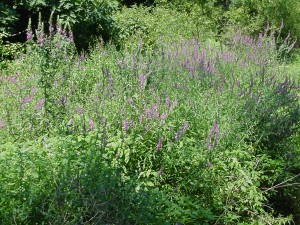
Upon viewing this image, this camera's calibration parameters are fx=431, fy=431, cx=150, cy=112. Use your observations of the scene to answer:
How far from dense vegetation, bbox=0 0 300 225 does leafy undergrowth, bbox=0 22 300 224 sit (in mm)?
13

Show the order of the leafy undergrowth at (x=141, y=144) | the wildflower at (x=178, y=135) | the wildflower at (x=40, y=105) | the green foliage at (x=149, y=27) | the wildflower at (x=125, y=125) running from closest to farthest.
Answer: the leafy undergrowth at (x=141, y=144), the wildflower at (x=125, y=125), the wildflower at (x=178, y=135), the wildflower at (x=40, y=105), the green foliage at (x=149, y=27)

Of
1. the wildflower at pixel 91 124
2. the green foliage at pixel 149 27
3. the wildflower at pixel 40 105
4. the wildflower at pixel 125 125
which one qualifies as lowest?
the green foliage at pixel 149 27

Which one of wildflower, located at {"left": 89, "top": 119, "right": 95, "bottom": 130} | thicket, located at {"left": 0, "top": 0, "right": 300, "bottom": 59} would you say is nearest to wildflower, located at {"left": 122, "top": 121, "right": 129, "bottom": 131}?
wildflower, located at {"left": 89, "top": 119, "right": 95, "bottom": 130}

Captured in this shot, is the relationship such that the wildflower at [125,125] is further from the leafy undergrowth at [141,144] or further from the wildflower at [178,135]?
the wildflower at [178,135]

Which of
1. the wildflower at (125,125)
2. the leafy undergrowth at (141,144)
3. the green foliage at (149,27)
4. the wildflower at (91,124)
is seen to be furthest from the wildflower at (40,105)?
the green foliage at (149,27)

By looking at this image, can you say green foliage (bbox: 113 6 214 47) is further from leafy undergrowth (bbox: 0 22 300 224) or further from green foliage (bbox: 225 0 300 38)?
green foliage (bbox: 225 0 300 38)

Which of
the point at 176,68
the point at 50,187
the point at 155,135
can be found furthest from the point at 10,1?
the point at 50,187

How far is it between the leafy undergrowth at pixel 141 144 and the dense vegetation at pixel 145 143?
13 millimetres

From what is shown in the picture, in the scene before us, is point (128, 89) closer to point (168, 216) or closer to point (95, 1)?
point (168, 216)

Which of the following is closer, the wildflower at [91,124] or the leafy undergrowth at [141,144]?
the leafy undergrowth at [141,144]

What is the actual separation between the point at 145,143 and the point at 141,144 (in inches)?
5.4

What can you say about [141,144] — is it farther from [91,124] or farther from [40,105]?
[40,105]

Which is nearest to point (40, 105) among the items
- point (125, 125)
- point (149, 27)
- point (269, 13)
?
point (125, 125)

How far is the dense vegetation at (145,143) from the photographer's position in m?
2.94
